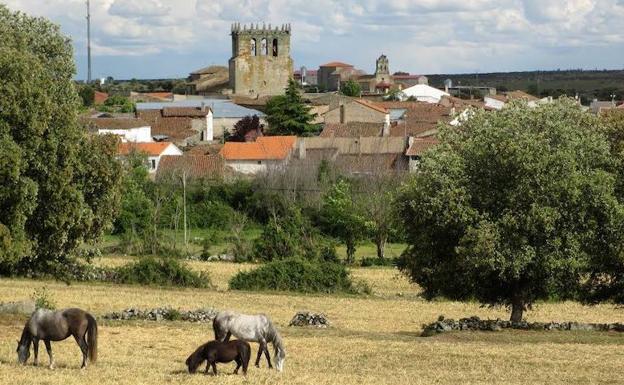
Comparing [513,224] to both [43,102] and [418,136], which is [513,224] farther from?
[418,136]

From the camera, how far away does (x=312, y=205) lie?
8012 centimetres

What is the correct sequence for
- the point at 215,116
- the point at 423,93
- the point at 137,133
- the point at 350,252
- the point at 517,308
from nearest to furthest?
the point at 517,308 < the point at 350,252 < the point at 137,133 < the point at 215,116 < the point at 423,93

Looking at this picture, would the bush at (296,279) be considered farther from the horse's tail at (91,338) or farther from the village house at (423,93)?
the village house at (423,93)

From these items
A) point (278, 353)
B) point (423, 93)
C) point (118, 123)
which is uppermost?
point (423, 93)

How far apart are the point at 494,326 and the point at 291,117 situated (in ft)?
303

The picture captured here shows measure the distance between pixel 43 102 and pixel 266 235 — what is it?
33.3 m

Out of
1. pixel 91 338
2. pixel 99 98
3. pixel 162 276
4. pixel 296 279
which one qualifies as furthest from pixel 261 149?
pixel 91 338

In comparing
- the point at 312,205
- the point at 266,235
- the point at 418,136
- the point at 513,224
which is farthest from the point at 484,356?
the point at 418,136

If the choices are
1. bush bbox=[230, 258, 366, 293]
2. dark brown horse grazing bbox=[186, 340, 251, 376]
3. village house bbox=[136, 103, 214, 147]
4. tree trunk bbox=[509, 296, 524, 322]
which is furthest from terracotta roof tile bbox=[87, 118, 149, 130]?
dark brown horse grazing bbox=[186, 340, 251, 376]

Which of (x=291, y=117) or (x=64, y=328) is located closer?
(x=64, y=328)

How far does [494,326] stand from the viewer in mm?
34062

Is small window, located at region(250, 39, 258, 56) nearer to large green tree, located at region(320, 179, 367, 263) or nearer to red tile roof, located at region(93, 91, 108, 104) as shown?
red tile roof, located at region(93, 91, 108, 104)

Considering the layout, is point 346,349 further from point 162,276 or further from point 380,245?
point 380,245

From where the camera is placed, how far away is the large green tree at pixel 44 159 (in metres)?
30.4
